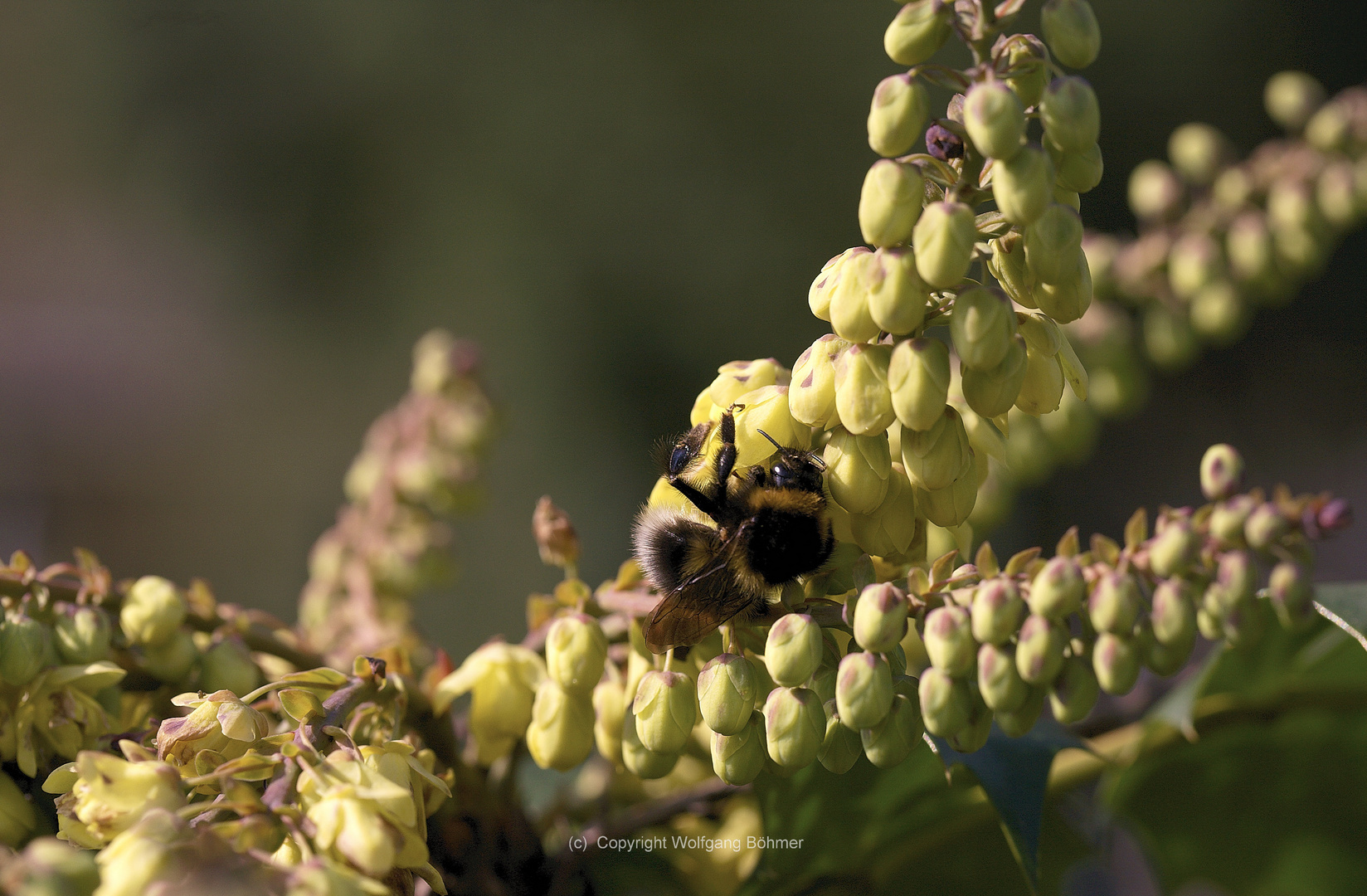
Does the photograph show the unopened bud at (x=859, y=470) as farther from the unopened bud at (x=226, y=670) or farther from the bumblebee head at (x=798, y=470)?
the unopened bud at (x=226, y=670)

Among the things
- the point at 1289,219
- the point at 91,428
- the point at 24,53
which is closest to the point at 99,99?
the point at 24,53

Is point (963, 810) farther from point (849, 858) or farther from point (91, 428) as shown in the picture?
point (91, 428)

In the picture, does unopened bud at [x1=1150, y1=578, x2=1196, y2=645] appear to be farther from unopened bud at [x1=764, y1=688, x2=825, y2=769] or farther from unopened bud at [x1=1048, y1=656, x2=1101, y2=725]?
unopened bud at [x1=764, y1=688, x2=825, y2=769]

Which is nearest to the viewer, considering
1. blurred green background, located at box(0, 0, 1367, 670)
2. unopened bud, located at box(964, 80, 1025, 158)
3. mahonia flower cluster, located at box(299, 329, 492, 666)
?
unopened bud, located at box(964, 80, 1025, 158)

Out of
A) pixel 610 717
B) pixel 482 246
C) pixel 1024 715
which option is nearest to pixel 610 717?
pixel 610 717

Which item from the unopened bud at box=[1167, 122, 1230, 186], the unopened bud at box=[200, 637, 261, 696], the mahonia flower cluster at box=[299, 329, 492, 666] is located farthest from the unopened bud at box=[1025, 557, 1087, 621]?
the unopened bud at box=[1167, 122, 1230, 186]

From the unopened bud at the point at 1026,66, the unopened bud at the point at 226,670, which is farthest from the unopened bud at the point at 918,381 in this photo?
the unopened bud at the point at 226,670

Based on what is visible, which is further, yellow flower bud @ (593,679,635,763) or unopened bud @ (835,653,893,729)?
yellow flower bud @ (593,679,635,763)
